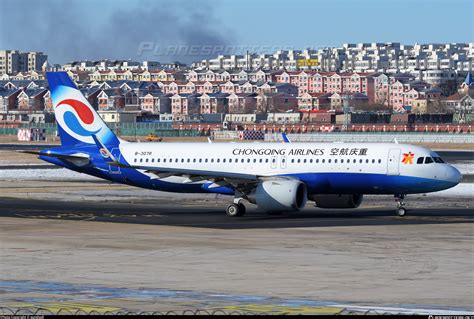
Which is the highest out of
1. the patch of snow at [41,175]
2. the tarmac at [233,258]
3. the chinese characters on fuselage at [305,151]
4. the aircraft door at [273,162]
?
the chinese characters on fuselage at [305,151]

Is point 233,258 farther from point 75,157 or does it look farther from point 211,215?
point 75,157

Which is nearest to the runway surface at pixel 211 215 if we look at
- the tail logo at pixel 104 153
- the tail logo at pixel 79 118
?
the tail logo at pixel 104 153

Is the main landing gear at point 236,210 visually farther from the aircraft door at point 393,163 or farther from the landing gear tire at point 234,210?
the aircraft door at point 393,163

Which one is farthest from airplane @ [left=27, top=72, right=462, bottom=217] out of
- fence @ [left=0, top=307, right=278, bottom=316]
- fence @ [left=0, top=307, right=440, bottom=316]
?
fence @ [left=0, top=307, right=278, bottom=316]

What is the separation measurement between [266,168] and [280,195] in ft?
11.8

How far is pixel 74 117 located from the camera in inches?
2499

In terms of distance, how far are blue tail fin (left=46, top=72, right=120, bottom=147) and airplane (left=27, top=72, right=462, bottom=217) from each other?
0.06 m

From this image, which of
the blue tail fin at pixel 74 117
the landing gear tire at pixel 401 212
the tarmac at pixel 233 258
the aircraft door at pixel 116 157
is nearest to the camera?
the tarmac at pixel 233 258

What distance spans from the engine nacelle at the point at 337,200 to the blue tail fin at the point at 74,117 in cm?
1177

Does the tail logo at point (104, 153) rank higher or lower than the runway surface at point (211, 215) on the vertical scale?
higher

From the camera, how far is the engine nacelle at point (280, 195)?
2149 inches

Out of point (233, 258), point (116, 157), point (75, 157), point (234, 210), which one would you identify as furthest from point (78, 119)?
point (233, 258)

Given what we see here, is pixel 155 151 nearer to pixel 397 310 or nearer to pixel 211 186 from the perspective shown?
pixel 211 186

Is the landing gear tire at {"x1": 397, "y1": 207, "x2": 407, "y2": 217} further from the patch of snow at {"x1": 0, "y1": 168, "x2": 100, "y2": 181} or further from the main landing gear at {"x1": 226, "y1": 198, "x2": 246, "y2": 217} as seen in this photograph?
the patch of snow at {"x1": 0, "y1": 168, "x2": 100, "y2": 181}
